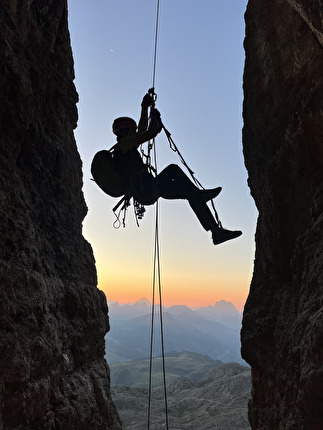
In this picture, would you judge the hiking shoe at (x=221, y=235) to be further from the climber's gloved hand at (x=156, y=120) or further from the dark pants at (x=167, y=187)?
the climber's gloved hand at (x=156, y=120)

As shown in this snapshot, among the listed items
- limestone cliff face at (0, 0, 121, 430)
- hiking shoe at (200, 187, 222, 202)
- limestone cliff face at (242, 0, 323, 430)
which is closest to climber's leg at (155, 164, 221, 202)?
hiking shoe at (200, 187, 222, 202)

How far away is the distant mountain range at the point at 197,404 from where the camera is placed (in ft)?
63.4

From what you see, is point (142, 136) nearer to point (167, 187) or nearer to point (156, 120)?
point (156, 120)

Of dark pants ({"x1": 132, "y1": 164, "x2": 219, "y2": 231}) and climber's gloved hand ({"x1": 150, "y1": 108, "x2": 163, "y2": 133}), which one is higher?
climber's gloved hand ({"x1": 150, "y1": 108, "x2": 163, "y2": 133})

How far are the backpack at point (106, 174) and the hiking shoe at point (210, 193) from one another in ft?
5.73

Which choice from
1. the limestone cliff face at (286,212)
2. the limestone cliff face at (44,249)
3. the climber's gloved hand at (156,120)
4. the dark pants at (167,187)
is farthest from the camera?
the dark pants at (167,187)

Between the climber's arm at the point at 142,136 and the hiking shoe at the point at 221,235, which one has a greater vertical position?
the climber's arm at the point at 142,136

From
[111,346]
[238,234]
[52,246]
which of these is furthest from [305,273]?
[111,346]

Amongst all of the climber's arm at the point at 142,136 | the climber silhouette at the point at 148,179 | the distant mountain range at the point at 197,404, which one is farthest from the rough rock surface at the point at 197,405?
the climber's arm at the point at 142,136

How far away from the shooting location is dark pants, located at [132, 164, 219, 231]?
718 centimetres

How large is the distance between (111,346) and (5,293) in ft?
570

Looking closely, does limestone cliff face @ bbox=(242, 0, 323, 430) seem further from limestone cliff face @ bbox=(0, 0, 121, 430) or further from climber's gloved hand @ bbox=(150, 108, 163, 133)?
limestone cliff face @ bbox=(0, 0, 121, 430)

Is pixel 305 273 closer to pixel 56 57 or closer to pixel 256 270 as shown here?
pixel 256 270

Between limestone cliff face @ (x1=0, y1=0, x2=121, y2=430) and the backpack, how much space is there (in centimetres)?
76
